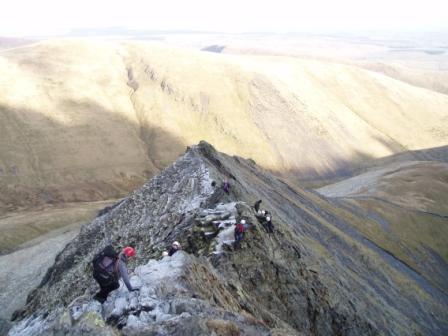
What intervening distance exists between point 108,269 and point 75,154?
133 meters

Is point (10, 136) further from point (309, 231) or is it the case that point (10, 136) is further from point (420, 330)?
point (420, 330)

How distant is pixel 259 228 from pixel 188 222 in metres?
5.12

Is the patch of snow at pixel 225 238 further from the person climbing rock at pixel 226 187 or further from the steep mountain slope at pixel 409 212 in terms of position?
the steep mountain slope at pixel 409 212

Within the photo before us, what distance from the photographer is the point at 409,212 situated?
91.2m

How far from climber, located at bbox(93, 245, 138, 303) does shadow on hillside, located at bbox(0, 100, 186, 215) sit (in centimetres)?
10768

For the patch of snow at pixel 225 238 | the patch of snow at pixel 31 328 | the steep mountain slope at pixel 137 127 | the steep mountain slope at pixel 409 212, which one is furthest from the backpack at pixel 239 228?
the steep mountain slope at pixel 137 127

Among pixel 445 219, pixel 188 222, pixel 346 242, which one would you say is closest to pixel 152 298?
pixel 188 222

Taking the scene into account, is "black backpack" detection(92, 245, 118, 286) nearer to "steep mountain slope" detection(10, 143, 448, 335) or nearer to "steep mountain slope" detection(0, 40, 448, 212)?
"steep mountain slope" detection(10, 143, 448, 335)

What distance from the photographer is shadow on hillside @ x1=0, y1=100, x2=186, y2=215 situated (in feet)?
415

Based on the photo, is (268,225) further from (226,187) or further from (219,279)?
(219,279)

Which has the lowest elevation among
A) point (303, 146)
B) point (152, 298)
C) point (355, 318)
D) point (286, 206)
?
point (303, 146)

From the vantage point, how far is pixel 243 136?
16875 cm

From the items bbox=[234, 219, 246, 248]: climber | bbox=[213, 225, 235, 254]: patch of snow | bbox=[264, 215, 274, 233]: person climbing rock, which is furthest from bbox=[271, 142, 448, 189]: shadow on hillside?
bbox=[234, 219, 246, 248]: climber

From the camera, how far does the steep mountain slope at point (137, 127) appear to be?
135m
